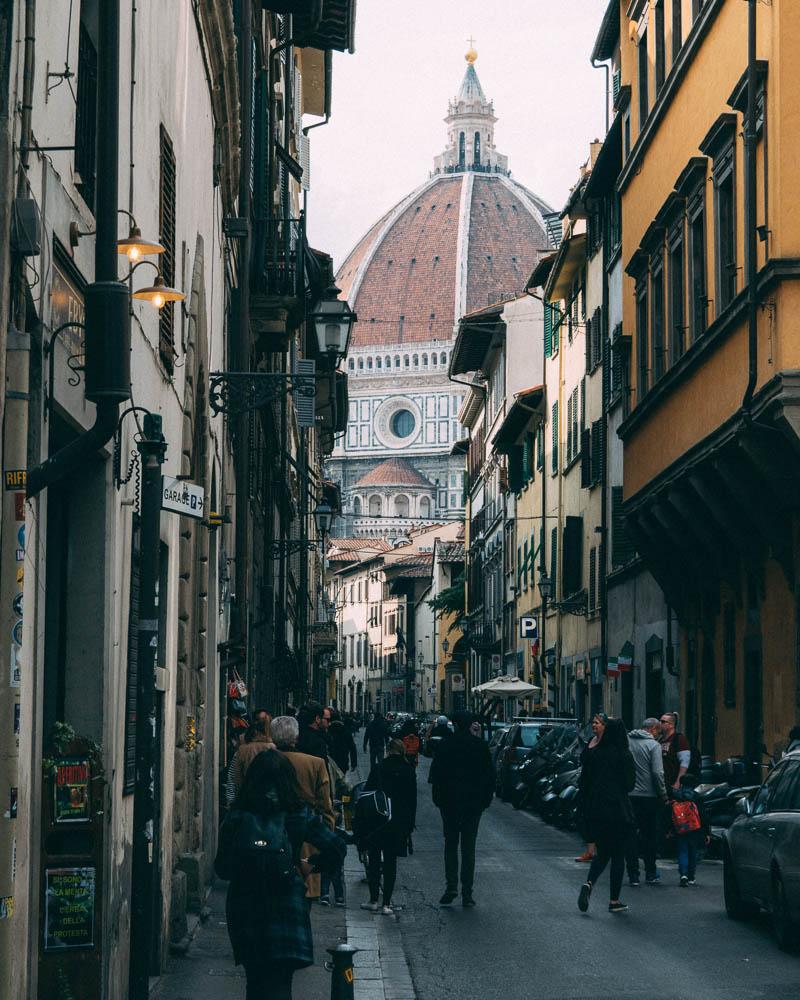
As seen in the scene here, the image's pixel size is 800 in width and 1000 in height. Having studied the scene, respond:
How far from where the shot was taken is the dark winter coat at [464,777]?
16.2 metres

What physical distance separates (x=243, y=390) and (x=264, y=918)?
32.7 ft

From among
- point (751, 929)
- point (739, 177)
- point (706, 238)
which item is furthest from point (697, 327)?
point (751, 929)

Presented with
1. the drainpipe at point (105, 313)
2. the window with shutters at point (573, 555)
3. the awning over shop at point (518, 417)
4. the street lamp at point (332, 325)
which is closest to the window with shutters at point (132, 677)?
the drainpipe at point (105, 313)

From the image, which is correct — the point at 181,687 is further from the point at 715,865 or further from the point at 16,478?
the point at 715,865

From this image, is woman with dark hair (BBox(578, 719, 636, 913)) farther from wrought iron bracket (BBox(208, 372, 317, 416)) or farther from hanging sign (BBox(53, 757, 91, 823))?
hanging sign (BBox(53, 757, 91, 823))

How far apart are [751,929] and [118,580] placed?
257 inches

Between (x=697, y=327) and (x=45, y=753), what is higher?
(x=697, y=327)

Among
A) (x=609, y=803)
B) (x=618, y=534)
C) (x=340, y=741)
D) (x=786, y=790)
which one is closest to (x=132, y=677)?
(x=786, y=790)

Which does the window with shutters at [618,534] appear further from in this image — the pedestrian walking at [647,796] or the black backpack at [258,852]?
the black backpack at [258,852]

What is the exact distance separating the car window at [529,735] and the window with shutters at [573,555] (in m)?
9.90

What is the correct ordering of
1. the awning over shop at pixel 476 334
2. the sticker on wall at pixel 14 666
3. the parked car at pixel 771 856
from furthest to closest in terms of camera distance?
the awning over shop at pixel 476 334, the parked car at pixel 771 856, the sticker on wall at pixel 14 666

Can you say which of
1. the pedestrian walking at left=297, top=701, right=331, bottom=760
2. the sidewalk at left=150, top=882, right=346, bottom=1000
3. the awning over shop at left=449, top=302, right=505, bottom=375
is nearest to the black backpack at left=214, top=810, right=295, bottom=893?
the sidewalk at left=150, top=882, right=346, bottom=1000

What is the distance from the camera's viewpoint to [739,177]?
72.7 feet

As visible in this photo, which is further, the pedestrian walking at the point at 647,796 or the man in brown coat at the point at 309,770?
the pedestrian walking at the point at 647,796
